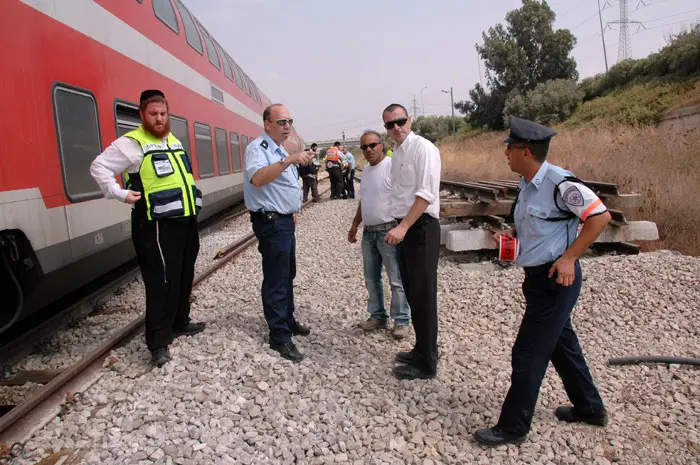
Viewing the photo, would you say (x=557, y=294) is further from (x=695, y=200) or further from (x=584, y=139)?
(x=584, y=139)

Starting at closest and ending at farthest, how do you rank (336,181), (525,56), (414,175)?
1. (414,175)
2. (336,181)
3. (525,56)

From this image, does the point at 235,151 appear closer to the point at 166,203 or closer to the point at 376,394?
the point at 166,203

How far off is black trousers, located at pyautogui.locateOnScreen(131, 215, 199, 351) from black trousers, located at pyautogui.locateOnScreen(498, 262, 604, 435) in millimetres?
2577

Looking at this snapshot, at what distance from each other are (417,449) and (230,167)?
9720 mm

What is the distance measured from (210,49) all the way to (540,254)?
9985 millimetres

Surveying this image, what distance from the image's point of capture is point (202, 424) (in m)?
3.05

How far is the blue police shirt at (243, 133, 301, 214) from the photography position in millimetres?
3789

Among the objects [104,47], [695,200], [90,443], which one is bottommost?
[90,443]

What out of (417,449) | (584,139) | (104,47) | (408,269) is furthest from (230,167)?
(584,139)

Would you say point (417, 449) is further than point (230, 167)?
No

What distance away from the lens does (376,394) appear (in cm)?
354

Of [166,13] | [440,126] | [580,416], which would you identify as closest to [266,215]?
[580,416]

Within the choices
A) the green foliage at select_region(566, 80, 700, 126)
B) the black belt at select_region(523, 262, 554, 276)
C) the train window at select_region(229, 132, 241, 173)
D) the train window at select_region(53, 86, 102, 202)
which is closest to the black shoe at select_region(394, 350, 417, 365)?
the black belt at select_region(523, 262, 554, 276)

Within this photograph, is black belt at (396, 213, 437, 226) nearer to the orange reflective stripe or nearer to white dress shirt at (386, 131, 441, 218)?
white dress shirt at (386, 131, 441, 218)
